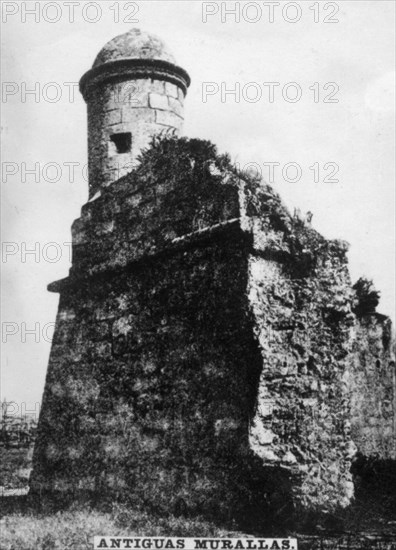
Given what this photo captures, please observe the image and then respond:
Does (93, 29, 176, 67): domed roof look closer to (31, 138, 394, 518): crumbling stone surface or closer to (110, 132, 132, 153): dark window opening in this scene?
(110, 132, 132, 153): dark window opening

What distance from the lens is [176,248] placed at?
19.5ft

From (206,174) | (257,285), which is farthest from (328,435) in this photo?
(206,174)

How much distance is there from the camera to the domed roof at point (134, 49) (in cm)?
883

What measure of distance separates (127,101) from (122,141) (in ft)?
1.81

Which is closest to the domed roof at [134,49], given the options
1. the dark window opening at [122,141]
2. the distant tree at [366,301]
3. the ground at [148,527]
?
the dark window opening at [122,141]

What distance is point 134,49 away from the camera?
29.2 ft

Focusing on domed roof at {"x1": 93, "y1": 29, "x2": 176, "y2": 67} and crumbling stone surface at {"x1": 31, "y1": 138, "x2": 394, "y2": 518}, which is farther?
domed roof at {"x1": 93, "y1": 29, "x2": 176, "y2": 67}

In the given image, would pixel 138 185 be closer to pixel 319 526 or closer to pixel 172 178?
pixel 172 178

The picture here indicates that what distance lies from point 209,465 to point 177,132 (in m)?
5.12

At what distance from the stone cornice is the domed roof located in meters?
0.07

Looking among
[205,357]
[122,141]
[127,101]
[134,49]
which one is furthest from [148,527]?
[134,49]

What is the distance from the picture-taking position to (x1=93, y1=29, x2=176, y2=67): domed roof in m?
8.83

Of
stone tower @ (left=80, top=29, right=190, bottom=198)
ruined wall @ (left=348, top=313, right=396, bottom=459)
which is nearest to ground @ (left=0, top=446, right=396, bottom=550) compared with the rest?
ruined wall @ (left=348, top=313, right=396, bottom=459)

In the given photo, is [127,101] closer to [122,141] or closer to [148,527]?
Answer: [122,141]
